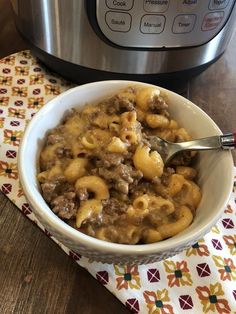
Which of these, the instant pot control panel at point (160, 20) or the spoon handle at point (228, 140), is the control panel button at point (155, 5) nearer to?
the instant pot control panel at point (160, 20)

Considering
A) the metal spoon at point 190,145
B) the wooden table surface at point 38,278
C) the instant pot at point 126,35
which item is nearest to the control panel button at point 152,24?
the instant pot at point 126,35

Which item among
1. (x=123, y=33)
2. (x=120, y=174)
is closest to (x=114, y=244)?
(x=120, y=174)

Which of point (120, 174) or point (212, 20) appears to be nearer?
point (120, 174)

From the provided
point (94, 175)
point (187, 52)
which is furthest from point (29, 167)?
point (187, 52)

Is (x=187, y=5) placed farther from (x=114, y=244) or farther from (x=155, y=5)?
(x=114, y=244)

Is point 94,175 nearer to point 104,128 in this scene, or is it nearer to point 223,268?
point 104,128

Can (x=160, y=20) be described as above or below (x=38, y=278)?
above
